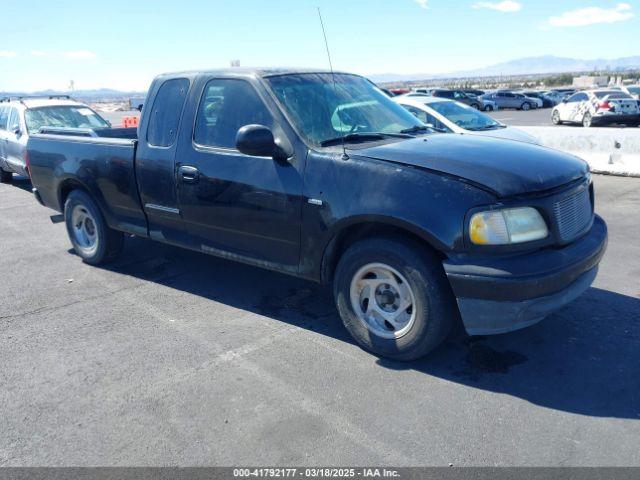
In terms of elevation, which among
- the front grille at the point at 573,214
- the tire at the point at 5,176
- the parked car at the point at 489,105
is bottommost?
the parked car at the point at 489,105

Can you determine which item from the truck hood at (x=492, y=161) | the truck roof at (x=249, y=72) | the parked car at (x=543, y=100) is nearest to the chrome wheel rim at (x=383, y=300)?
the truck hood at (x=492, y=161)

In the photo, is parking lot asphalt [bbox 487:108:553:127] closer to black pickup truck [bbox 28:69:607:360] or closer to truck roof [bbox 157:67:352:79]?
truck roof [bbox 157:67:352:79]

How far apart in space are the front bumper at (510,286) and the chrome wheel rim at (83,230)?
431 cm

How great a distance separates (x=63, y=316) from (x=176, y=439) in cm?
229

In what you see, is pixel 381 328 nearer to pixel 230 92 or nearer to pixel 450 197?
pixel 450 197

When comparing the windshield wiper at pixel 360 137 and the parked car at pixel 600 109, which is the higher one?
the windshield wiper at pixel 360 137

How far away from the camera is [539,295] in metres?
3.34

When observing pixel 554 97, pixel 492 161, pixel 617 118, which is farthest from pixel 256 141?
pixel 554 97

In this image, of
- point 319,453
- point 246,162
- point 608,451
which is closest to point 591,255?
point 608,451

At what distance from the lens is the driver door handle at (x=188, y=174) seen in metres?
4.61

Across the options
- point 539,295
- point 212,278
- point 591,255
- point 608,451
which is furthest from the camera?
point 212,278

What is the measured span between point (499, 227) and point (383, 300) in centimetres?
97

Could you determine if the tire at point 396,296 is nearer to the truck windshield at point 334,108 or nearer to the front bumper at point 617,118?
the truck windshield at point 334,108

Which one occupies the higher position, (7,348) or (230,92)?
(230,92)
